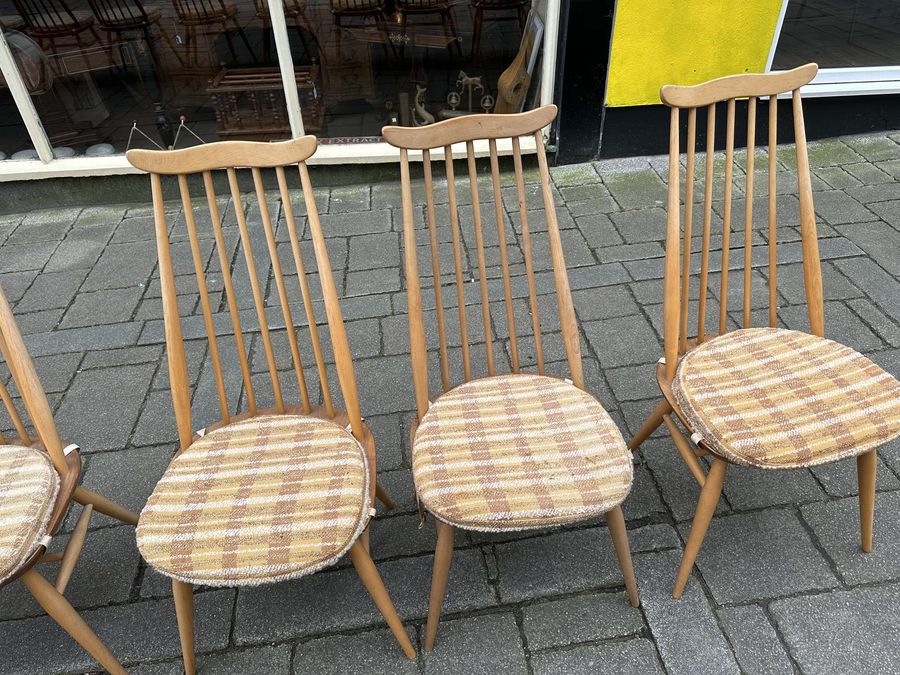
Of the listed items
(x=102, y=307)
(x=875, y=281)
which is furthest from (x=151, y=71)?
(x=875, y=281)

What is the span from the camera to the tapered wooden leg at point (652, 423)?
1848 millimetres

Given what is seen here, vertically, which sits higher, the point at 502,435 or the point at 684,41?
the point at 684,41

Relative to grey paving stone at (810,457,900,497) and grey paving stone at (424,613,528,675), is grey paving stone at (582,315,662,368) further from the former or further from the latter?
grey paving stone at (424,613,528,675)

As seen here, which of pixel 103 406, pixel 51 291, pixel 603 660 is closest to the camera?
pixel 603 660

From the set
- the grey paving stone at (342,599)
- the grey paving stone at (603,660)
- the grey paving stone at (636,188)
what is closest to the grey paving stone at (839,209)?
the grey paving stone at (636,188)

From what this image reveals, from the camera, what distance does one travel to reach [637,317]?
282 cm

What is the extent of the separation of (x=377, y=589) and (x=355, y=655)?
31 cm

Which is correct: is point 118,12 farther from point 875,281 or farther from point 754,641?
point 754,641

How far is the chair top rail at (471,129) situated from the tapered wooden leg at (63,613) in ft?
4.53

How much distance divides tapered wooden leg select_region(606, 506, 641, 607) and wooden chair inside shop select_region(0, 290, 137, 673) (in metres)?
1.37

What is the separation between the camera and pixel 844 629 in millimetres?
1622

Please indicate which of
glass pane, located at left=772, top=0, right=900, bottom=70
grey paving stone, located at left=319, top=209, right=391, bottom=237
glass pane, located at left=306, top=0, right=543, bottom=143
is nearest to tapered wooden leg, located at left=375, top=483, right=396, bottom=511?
grey paving stone, located at left=319, top=209, right=391, bottom=237

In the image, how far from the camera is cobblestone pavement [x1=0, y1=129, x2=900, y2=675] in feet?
5.36

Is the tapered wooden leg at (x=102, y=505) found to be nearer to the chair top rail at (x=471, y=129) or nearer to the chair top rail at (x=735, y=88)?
the chair top rail at (x=471, y=129)
